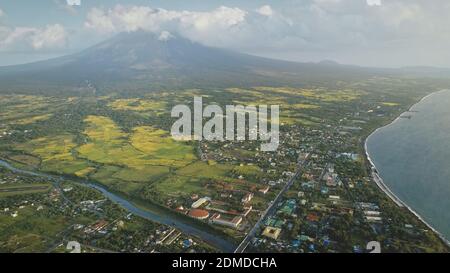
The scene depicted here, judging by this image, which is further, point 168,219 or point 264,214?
point 168,219

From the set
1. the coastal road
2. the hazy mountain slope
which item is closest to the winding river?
the coastal road

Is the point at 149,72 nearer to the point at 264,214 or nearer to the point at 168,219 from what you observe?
the point at 168,219

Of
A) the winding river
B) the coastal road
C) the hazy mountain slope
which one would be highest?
the hazy mountain slope

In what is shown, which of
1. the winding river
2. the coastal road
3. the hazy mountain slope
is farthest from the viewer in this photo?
the hazy mountain slope

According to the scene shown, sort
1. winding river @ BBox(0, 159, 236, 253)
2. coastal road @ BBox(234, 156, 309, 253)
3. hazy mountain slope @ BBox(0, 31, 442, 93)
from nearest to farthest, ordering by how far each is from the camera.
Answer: coastal road @ BBox(234, 156, 309, 253) < winding river @ BBox(0, 159, 236, 253) < hazy mountain slope @ BBox(0, 31, 442, 93)

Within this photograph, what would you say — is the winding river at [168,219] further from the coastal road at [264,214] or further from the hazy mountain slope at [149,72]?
the hazy mountain slope at [149,72]

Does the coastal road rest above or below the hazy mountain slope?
below

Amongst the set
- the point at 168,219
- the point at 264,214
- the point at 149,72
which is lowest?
the point at 168,219

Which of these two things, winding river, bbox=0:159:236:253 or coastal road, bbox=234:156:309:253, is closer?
coastal road, bbox=234:156:309:253

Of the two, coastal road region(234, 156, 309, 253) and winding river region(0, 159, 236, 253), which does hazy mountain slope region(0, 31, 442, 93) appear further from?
coastal road region(234, 156, 309, 253)

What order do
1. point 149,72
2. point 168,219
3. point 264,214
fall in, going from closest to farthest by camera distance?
point 264,214, point 168,219, point 149,72

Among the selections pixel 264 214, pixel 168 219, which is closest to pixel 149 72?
pixel 168 219
